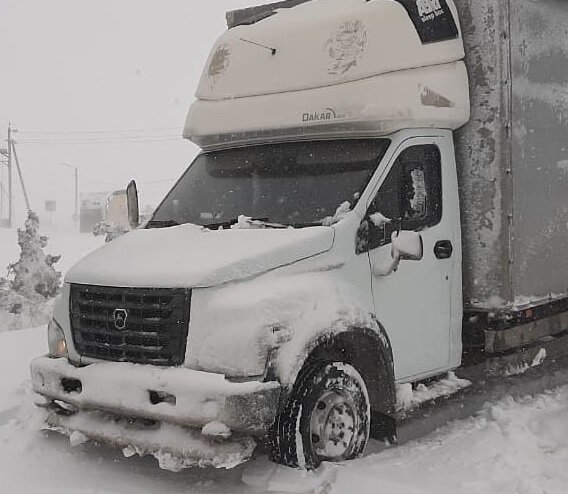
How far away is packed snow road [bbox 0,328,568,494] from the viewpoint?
14.5ft

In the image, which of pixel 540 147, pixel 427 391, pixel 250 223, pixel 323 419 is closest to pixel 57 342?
pixel 250 223

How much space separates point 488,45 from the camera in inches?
233

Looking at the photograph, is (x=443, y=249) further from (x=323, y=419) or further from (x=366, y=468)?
(x=366, y=468)

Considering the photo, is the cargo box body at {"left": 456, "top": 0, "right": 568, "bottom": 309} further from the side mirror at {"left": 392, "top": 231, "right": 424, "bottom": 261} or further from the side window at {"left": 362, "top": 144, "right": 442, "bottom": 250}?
the side mirror at {"left": 392, "top": 231, "right": 424, "bottom": 261}

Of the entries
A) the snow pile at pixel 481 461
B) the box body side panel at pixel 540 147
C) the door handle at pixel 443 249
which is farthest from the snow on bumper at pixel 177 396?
the box body side panel at pixel 540 147

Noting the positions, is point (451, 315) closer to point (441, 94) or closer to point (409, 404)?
point (409, 404)

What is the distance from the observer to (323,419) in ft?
15.4

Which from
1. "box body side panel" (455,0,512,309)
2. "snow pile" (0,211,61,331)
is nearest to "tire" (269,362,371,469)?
"box body side panel" (455,0,512,309)

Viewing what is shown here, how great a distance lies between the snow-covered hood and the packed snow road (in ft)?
3.86

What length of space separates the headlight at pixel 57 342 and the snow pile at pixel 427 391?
7.64ft

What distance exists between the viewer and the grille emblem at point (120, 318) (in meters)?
4.60

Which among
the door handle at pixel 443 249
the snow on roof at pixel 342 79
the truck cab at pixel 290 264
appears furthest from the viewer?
the door handle at pixel 443 249

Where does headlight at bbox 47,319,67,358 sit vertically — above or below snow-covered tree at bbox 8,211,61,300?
above

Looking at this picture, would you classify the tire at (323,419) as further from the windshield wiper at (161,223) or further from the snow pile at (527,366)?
the snow pile at (527,366)
